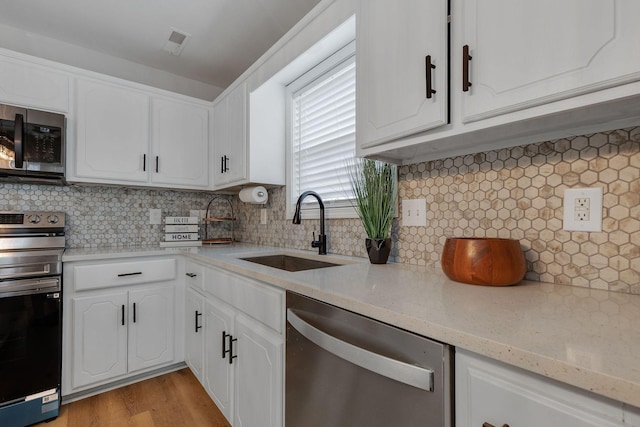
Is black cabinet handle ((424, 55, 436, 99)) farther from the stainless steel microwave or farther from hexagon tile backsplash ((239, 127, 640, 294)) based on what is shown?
the stainless steel microwave

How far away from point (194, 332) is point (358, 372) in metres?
1.58

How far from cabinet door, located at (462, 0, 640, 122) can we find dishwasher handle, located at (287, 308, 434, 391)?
0.70 metres

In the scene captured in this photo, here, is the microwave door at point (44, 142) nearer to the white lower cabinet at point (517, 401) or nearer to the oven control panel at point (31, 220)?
the oven control panel at point (31, 220)

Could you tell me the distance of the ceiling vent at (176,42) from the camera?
227 centimetres

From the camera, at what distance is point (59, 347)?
1.81 meters

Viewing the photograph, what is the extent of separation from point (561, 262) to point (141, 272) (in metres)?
2.28

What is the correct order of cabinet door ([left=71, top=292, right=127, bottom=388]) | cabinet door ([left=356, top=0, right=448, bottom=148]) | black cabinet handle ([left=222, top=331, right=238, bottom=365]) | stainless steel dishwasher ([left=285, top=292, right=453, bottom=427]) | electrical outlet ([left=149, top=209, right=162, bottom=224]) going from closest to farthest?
stainless steel dishwasher ([left=285, top=292, right=453, bottom=427]) → cabinet door ([left=356, top=0, right=448, bottom=148]) → black cabinet handle ([left=222, top=331, right=238, bottom=365]) → cabinet door ([left=71, top=292, right=127, bottom=388]) → electrical outlet ([left=149, top=209, right=162, bottom=224])

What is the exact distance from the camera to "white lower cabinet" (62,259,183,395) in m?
1.90

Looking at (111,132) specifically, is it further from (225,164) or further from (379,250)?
→ (379,250)

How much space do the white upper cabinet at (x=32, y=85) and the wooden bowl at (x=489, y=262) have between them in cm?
255

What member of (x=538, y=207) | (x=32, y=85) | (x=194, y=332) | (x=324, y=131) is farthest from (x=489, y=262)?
(x=32, y=85)

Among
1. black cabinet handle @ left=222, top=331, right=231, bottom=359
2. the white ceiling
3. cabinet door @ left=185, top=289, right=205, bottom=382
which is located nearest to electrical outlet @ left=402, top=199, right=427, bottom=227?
black cabinet handle @ left=222, top=331, right=231, bottom=359

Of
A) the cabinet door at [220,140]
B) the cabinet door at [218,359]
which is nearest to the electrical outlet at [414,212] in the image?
the cabinet door at [218,359]

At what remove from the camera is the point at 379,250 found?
4.57 feet
